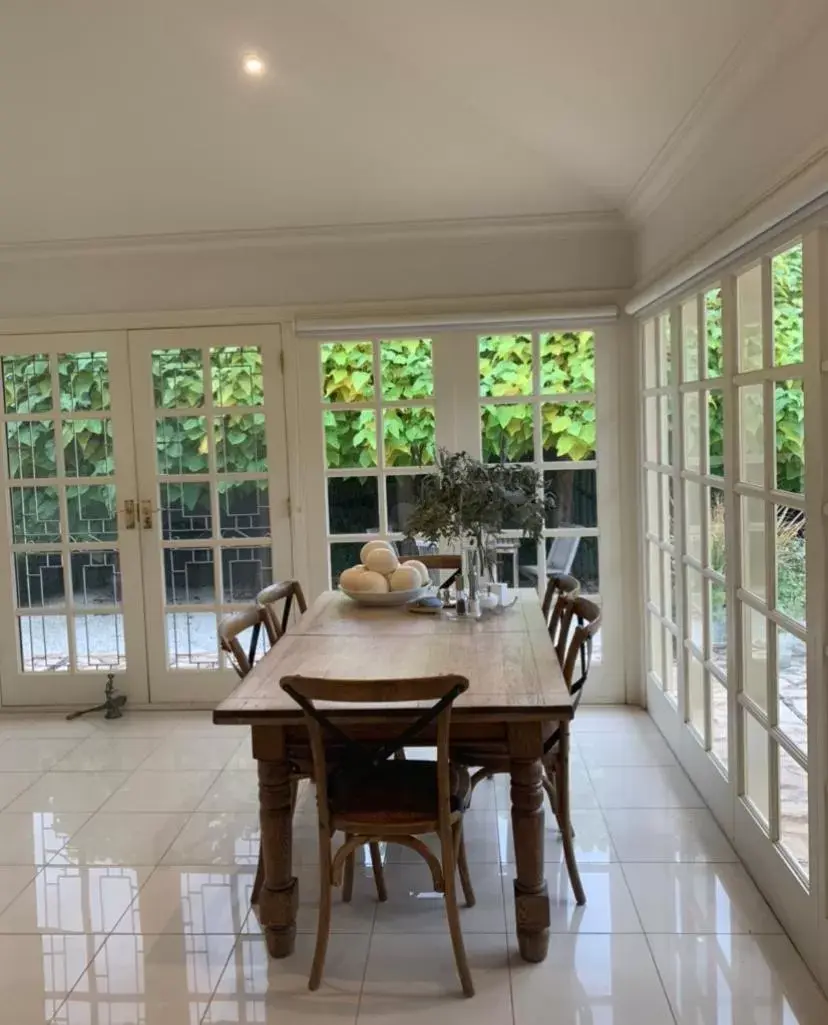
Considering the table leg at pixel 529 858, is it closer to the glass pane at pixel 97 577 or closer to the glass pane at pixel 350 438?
the glass pane at pixel 350 438

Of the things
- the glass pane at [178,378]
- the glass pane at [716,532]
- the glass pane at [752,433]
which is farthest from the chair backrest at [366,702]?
the glass pane at [178,378]

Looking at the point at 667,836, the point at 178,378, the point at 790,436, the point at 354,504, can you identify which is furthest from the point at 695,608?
the point at 178,378

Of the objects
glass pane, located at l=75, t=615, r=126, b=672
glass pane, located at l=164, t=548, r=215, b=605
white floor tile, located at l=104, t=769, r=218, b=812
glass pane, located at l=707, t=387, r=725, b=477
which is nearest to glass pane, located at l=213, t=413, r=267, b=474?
glass pane, located at l=164, t=548, r=215, b=605

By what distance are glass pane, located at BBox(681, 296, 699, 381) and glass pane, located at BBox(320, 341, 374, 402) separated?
61.3 inches

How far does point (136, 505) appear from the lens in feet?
14.7

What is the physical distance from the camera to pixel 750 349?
8.61 ft

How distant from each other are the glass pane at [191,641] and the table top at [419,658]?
1349mm

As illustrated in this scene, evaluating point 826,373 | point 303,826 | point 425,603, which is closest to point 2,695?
point 303,826

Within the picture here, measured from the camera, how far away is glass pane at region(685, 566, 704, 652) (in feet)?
10.8

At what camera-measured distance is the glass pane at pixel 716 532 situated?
2953mm

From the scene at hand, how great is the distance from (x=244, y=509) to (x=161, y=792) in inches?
58.5

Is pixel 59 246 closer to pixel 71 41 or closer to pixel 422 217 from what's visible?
pixel 71 41

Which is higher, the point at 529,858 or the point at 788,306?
the point at 788,306

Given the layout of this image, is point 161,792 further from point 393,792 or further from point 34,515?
point 34,515
